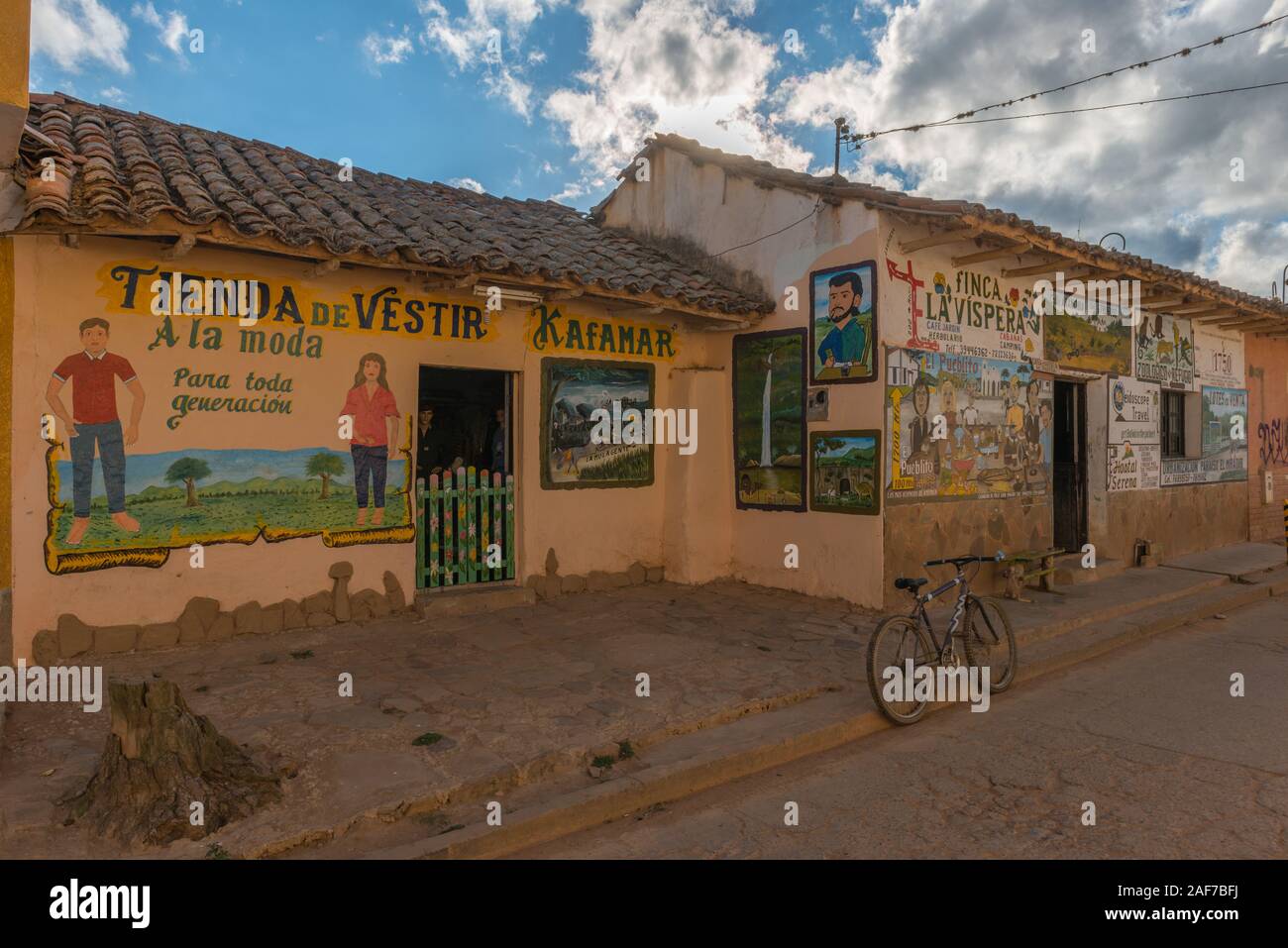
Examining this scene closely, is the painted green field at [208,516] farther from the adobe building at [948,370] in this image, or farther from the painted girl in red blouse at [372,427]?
the adobe building at [948,370]

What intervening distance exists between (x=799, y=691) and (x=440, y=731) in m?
2.47

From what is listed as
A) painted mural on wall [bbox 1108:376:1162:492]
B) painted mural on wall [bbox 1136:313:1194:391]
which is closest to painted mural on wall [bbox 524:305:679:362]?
painted mural on wall [bbox 1108:376:1162:492]

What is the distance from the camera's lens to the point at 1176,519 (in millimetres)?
12570

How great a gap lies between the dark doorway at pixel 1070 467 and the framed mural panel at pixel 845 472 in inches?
180

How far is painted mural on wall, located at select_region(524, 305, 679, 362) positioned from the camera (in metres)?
8.41

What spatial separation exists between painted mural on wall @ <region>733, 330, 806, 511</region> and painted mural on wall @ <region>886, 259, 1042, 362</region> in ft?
3.90

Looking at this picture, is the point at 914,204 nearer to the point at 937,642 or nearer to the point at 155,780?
the point at 937,642

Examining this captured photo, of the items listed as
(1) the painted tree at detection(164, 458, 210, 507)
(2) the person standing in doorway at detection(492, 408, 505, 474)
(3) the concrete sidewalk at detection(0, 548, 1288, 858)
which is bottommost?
(3) the concrete sidewalk at detection(0, 548, 1288, 858)

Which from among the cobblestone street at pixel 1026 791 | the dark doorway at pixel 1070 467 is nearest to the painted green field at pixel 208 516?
the cobblestone street at pixel 1026 791

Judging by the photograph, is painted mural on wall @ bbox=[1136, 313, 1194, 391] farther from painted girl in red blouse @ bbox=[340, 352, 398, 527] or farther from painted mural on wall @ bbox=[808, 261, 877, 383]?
painted girl in red blouse @ bbox=[340, 352, 398, 527]

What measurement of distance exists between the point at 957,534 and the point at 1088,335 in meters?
3.97

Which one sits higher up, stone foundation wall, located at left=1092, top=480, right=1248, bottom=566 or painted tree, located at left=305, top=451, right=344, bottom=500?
painted tree, located at left=305, top=451, right=344, bottom=500

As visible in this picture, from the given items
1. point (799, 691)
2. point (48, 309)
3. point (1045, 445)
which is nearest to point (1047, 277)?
point (1045, 445)

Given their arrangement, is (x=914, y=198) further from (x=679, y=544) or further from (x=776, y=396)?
(x=679, y=544)
